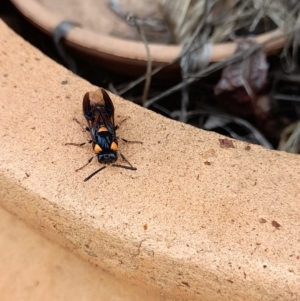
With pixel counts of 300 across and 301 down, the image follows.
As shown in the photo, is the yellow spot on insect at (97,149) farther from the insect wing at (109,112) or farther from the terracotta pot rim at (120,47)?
the terracotta pot rim at (120,47)

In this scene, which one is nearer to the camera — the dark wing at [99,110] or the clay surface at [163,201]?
the clay surface at [163,201]

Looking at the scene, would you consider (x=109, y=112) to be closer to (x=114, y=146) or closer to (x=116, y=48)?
(x=114, y=146)

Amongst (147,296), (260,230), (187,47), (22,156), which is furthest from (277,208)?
(187,47)

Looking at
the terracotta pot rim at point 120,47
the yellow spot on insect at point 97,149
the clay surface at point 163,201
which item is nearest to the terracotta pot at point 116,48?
the terracotta pot rim at point 120,47

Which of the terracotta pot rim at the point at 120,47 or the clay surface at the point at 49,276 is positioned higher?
the terracotta pot rim at the point at 120,47

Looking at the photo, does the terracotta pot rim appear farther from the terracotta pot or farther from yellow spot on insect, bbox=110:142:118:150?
yellow spot on insect, bbox=110:142:118:150

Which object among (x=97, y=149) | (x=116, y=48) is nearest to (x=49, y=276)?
(x=97, y=149)

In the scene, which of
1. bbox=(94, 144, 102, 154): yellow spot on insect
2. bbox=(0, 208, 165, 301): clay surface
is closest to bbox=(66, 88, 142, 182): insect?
bbox=(94, 144, 102, 154): yellow spot on insect
